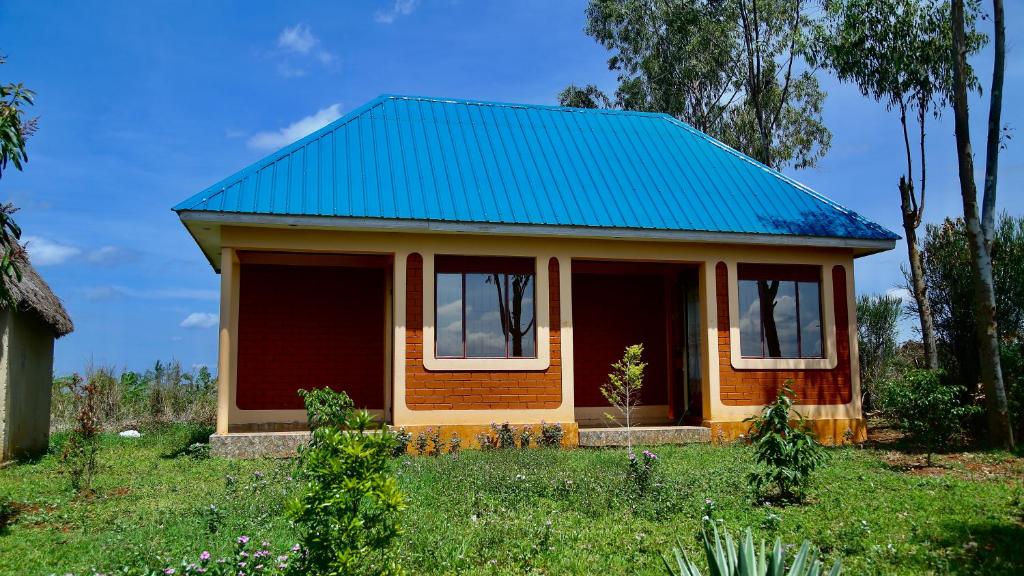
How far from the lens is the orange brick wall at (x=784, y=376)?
44.3ft

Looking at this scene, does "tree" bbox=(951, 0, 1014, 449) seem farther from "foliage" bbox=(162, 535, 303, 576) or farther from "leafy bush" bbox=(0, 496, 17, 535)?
"leafy bush" bbox=(0, 496, 17, 535)

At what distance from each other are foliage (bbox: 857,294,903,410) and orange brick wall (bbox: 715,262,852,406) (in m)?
6.34

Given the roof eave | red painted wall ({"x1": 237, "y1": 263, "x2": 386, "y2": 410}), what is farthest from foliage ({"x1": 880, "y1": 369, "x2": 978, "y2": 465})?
red painted wall ({"x1": 237, "y1": 263, "x2": 386, "y2": 410})

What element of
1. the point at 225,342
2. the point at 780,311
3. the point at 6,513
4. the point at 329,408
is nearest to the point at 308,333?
the point at 225,342

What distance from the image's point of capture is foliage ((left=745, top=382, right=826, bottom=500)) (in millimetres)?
7953

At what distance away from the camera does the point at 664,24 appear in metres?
29.0

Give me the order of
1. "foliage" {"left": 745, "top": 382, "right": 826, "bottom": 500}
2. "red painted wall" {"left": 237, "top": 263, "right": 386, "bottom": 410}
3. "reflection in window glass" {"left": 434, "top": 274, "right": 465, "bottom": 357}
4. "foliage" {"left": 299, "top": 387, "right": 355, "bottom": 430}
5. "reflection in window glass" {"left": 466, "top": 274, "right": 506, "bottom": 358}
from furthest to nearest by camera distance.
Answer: "red painted wall" {"left": 237, "top": 263, "right": 386, "bottom": 410}, "reflection in window glass" {"left": 466, "top": 274, "right": 506, "bottom": 358}, "reflection in window glass" {"left": 434, "top": 274, "right": 465, "bottom": 357}, "foliage" {"left": 745, "top": 382, "right": 826, "bottom": 500}, "foliage" {"left": 299, "top": 387, "right": 355, "bottom": 430}

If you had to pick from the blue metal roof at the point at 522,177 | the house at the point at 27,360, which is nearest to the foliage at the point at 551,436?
the blue metal roof at the point at 522,177

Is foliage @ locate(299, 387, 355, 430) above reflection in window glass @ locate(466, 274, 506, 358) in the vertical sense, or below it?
below

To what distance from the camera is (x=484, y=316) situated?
13031mm

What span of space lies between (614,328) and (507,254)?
3.67 m

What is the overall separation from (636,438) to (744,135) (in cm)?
1998

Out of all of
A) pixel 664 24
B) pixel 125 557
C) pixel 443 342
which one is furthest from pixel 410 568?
pixel 664 24

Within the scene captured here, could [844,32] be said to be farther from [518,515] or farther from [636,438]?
[518,515]
